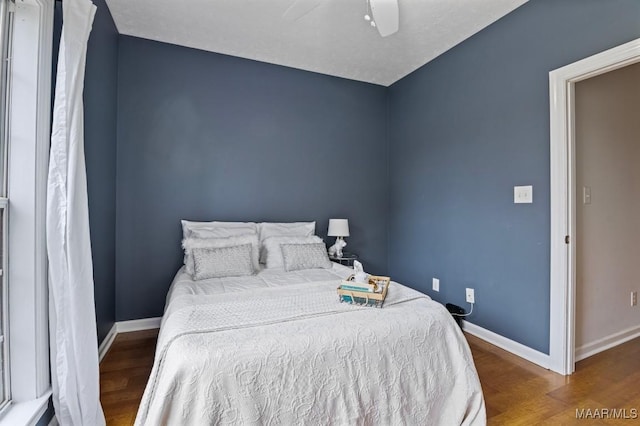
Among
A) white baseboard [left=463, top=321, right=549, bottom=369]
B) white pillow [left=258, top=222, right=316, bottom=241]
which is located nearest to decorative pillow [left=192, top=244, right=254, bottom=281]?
white pillow [left=258, top=222, right=316, bottom=241]

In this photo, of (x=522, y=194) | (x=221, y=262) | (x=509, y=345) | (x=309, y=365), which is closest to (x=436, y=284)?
(x=509, y=345)

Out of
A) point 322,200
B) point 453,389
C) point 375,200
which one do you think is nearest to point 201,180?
point 322,200

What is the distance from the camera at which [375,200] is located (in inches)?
150

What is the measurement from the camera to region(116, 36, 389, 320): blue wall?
278 cm

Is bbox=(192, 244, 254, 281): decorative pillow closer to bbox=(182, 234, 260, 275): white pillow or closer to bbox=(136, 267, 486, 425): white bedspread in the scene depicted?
bbox=(182, 234, 260, 275): white pillow

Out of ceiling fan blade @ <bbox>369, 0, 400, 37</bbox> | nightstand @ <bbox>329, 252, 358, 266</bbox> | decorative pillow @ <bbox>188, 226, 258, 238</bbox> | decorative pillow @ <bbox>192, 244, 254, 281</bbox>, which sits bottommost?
nightstand @ <bbox>329, 252, 358, 266</bbox>

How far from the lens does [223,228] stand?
282 cm

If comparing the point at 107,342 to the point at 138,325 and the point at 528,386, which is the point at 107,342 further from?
the point at 528,386

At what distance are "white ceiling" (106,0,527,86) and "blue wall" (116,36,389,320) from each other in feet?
0.71

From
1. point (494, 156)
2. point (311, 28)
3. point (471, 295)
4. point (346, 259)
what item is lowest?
point (471, 295)

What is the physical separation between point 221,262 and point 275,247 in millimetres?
551

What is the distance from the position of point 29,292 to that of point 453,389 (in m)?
2.02

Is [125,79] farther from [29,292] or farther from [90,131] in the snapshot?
[29,292]

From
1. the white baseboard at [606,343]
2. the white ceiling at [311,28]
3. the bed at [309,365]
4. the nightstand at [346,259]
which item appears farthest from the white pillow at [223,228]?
the white baseboard at [606,343]
